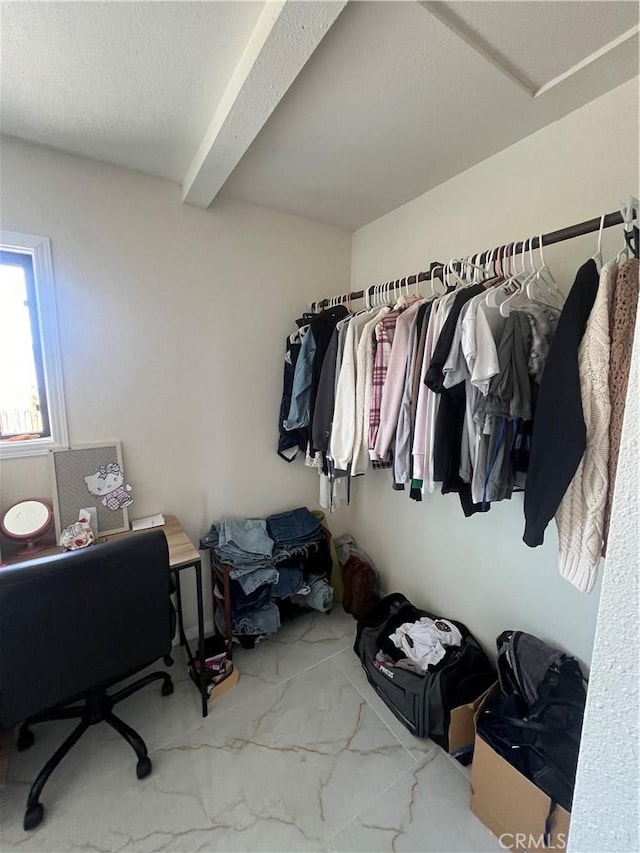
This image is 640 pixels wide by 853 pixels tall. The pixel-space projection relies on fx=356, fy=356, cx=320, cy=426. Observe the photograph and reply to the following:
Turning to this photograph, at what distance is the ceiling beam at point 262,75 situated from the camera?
0.92 meters

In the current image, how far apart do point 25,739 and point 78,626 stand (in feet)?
2.85

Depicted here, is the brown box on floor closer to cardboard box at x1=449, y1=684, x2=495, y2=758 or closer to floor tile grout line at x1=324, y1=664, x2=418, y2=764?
cardboard box at x1=449, y1=684, x2=495, y2=758

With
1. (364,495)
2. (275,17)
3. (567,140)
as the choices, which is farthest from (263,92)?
(364,495)

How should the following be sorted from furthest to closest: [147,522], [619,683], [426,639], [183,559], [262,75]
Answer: [147,522] → [426,639] → [183,559] → [262,75] → [619,683]

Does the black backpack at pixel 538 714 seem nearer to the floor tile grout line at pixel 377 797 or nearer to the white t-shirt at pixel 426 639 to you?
the white t-shirt at pixel 426 639

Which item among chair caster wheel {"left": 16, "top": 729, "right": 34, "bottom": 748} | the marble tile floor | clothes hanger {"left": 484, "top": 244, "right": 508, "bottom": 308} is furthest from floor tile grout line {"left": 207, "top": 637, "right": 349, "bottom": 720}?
clothes hanger {"left": 484, "top": 244, "right": 508, "bottom": 308}

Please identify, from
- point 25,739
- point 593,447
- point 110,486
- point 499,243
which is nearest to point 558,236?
point 499,243

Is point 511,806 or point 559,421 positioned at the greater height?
point 559,421

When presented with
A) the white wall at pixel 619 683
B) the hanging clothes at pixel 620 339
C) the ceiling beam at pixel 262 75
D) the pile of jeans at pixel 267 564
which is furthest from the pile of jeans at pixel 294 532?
the ceiling beam at pixel 262 75

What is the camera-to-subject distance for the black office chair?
110 centimetres

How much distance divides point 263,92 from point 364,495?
7.05ft

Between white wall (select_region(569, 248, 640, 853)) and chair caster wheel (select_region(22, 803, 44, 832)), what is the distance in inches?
69.0

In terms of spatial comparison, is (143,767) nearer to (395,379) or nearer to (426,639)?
(426,639)

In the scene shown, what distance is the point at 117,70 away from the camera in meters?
1.17
